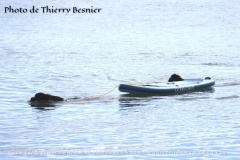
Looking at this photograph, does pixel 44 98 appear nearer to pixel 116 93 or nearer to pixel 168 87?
pixel 116 93

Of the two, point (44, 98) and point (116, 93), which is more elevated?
point (44, 98)

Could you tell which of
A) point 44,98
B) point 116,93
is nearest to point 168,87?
point 116,93

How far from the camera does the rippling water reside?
20.0 meters

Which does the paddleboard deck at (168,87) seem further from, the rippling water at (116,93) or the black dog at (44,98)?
the black dog at (44,98)

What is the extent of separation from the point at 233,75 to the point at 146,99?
891 centimetres

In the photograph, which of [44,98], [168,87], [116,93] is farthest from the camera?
[116,93]

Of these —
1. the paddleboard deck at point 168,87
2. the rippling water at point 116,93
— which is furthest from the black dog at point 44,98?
the paddleboard deck at point 168,87

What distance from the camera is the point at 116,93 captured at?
31344 mm

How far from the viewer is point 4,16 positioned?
94.4 meters

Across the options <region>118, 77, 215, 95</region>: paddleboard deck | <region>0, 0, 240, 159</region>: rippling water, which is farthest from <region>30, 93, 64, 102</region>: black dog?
<region>118, 77, 215, 95</region>: paddleboard deck

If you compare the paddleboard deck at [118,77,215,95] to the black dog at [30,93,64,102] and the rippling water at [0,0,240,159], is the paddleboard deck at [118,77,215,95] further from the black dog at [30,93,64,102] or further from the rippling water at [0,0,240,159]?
the black dog at [30,93,64,102]

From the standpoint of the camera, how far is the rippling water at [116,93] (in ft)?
65.8

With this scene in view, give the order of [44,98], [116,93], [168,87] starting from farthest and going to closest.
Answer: [116,93], [168,87], [44,98]

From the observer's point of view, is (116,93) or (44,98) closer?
(44,98)
